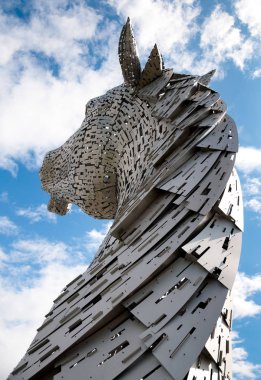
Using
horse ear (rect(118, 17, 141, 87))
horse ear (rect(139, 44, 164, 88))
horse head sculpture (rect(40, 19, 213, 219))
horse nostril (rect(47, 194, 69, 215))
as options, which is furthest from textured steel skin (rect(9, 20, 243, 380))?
horse nostril (rect(47, 194, 69, 215))

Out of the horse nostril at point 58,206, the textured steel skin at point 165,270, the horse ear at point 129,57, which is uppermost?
the horse nostril at point 58,206

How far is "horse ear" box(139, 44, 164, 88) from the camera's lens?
6.22 metres

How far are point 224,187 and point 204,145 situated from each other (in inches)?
25.7

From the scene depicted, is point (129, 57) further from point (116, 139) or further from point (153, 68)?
point (116, 139)

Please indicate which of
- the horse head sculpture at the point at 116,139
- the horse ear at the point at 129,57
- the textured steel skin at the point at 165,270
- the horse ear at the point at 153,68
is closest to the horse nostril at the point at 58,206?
the horse head sculpture at the point at 116,139

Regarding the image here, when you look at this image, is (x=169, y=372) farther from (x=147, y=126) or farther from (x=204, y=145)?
(x=147, y=126)

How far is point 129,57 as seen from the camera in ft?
20.7

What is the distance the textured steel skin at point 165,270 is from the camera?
9.99 ft

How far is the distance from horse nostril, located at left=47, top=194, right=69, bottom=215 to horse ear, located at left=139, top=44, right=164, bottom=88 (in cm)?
307

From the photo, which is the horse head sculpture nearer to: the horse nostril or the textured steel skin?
the textured steel skin

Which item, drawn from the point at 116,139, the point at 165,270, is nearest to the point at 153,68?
the point at 116,139

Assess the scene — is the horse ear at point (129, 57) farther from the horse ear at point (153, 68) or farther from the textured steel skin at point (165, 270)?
the textured steel skin at point (165, 270)

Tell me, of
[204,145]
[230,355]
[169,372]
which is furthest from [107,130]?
[169,372]

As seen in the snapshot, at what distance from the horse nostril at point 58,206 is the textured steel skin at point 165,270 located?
2727 mm
